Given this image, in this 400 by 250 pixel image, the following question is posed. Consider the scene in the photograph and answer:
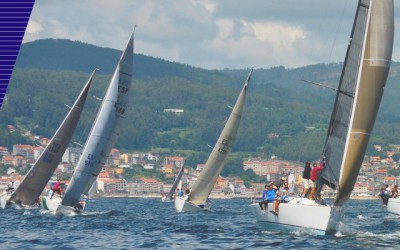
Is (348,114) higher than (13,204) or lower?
higher

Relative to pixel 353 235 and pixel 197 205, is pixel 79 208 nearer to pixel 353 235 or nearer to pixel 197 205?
pixel 197 205

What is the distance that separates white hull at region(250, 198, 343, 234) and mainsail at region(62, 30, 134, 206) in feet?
62.9

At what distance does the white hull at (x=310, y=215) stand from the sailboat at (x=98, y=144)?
19.1m

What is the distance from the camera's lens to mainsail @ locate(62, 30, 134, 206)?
2127 inches

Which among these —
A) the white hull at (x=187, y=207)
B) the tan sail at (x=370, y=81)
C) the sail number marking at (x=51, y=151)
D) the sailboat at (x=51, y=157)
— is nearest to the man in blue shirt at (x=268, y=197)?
the tan sail at (x=370, y=81)

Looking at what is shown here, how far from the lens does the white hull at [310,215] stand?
35062mm

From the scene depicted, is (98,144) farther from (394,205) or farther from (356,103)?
(356,103)

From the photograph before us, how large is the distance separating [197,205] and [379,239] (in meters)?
29.2

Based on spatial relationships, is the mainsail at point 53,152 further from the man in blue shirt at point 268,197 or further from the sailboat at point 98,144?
the man in blue shirt at point 268,197

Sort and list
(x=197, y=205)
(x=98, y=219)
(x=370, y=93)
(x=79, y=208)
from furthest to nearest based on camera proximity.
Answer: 1. (x=197, y=205)
2. (x=79, y=208)
3. (x=98, y=219)
4. (x=370, y=93)

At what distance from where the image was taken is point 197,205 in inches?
2520

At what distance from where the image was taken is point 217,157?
6344 centimetres

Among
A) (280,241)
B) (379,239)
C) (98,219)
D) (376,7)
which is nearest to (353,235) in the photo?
(379,239)

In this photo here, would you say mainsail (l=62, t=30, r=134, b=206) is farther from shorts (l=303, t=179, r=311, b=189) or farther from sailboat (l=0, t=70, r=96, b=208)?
shorts (l=303, t=179, r=311, b=189)
